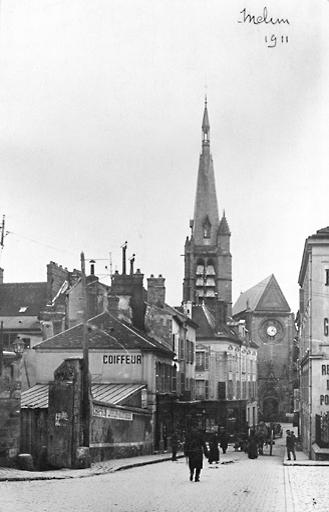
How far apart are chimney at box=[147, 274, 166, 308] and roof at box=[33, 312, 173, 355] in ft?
18.1

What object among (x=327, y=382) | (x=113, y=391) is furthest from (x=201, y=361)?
(x=113, y=391)

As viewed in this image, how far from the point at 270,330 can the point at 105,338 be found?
186 feet

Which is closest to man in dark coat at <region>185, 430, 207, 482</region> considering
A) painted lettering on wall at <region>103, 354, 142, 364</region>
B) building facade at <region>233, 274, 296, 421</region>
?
painted lettering on wall at <region>103, 354, 142, 364</region>

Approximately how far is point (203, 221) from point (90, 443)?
56.4 metres

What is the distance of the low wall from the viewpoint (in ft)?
96.8

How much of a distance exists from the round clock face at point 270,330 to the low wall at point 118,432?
57.1 metres

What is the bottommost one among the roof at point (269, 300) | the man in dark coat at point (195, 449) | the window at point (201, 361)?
the man in dark coat at point (195, 449)

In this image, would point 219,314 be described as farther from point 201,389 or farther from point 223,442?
point 223,442

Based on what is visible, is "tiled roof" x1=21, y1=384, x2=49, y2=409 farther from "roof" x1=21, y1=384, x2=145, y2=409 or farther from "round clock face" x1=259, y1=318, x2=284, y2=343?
"round clock face" x1=259, y1=318, x2=284, y2=343

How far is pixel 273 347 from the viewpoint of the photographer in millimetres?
94438

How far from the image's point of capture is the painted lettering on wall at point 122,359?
40.1m

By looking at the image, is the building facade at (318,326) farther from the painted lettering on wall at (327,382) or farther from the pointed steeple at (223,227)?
the pointed steeple at (223,227)

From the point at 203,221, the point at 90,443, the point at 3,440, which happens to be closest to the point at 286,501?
the point at 3,440

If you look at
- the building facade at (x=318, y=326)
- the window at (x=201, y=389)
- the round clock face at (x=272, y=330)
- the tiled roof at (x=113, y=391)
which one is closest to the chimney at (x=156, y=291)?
the building facade at (x=318, y=326)
